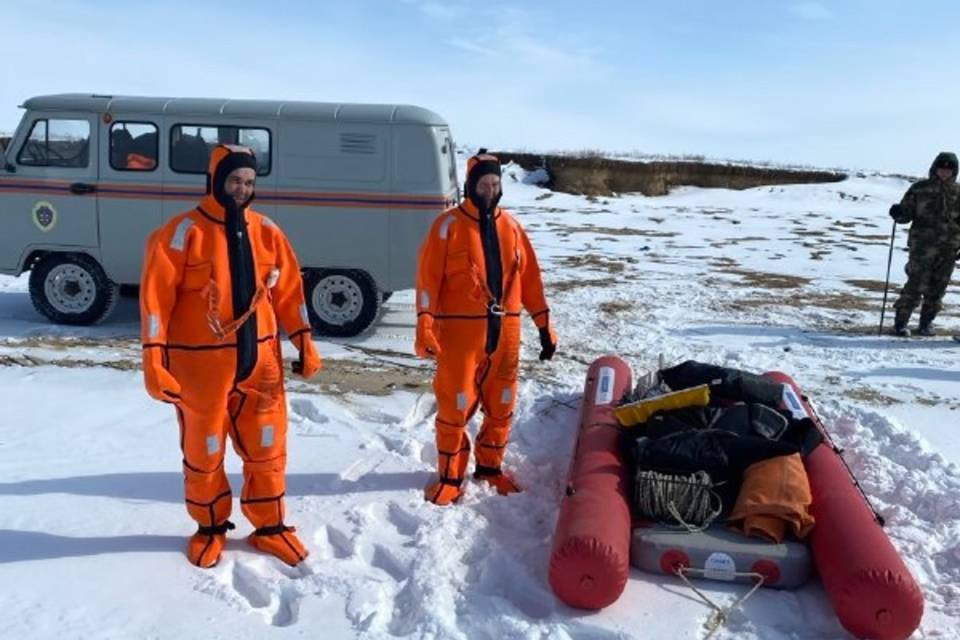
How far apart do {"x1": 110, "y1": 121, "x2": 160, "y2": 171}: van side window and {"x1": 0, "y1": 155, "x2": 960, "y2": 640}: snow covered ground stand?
171 centimetres

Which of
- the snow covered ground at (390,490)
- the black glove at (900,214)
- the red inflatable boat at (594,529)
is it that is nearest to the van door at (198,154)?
the snow covered ground at (390,490)

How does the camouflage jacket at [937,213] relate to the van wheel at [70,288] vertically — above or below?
above

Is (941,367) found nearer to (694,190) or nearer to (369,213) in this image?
(369,213)

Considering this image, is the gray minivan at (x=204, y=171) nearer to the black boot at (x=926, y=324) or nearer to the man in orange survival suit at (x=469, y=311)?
the man in orange survival suit at (x=469, y=311)

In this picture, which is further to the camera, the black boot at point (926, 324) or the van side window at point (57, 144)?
the black boot at point (926, 324)

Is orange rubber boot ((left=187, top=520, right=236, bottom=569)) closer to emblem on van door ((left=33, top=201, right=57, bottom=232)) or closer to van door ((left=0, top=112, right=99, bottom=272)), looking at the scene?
van door ((left=0, top=112, right=99, bottom=272))

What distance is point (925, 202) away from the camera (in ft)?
30.5

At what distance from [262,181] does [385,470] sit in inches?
167

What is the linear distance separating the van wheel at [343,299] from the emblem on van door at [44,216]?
258 centimetres

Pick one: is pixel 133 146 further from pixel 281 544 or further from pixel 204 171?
pixel 281 544

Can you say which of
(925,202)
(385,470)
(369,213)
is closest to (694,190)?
(925,202)

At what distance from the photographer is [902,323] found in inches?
371

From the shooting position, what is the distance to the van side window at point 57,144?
8195 millimetres

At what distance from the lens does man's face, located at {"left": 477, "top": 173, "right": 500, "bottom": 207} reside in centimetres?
441
